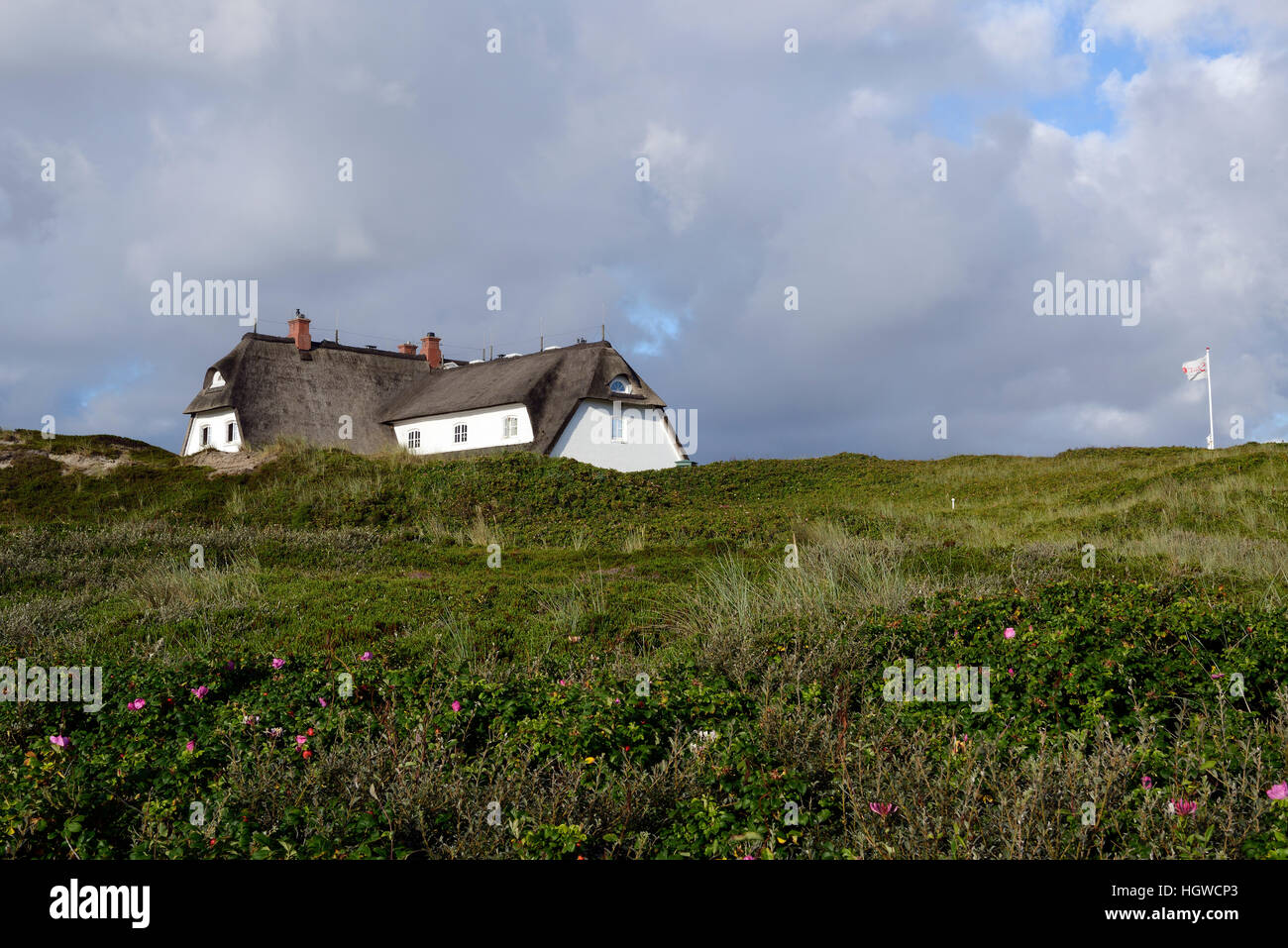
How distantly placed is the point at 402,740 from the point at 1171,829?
12.3 ft

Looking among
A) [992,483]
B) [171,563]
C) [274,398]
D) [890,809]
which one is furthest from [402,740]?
[274,398]

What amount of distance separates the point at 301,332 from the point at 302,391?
347cm

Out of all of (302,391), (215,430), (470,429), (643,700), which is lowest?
(643,700)

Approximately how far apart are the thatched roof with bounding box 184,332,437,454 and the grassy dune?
23253mm

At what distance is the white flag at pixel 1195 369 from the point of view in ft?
103

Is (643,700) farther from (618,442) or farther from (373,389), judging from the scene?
(373,389)

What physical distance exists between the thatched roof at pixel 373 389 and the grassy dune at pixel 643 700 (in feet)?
69.3

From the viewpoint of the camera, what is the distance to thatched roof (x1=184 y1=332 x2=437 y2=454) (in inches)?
1496

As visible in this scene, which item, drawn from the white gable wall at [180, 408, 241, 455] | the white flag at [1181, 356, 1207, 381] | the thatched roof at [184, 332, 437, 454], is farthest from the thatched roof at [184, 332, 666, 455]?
the white flag at [1181, 356, 1207, 381]

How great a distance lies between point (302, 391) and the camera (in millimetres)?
39656

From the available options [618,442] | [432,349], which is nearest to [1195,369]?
[618,442]

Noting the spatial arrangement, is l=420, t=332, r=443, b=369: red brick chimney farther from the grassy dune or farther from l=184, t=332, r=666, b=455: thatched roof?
the grassy dune

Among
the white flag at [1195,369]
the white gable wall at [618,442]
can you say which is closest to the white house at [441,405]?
the white gable wall at [618,442]
